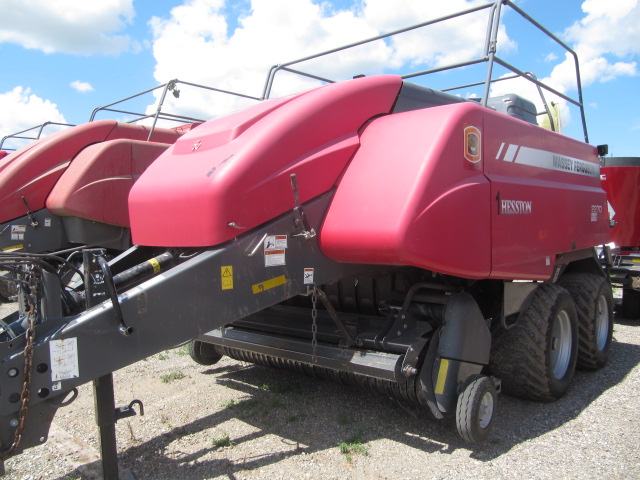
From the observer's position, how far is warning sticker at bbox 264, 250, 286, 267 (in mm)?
2771

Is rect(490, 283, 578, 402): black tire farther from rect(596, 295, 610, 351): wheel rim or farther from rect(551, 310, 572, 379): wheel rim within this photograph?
rect(596, 295, 610, 351): wheel rim

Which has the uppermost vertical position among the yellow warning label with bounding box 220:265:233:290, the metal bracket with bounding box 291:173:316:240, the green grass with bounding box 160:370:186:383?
the metal bracket with bounding box 291:173:316:240

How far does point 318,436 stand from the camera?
343 cm

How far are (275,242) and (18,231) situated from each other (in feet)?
16.3

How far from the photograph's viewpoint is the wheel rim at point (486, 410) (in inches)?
125

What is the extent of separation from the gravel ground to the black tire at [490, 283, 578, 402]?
0.16 meters

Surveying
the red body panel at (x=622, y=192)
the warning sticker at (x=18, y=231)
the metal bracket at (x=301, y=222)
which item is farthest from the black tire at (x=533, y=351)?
the warning sticker at (x=18, y=231)

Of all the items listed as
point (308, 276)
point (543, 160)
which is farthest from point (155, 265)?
point (543, 160)

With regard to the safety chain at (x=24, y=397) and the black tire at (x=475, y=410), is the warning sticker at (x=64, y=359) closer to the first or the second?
the safety chain at (x=24, y=397)

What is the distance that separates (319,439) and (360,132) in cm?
188

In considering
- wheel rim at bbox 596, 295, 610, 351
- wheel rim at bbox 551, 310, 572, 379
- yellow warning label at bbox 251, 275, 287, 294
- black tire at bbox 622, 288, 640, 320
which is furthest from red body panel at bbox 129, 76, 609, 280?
black tire at bbox 622, 288, 640, 320

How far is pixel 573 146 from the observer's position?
438 cm

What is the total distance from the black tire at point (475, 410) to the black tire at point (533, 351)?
2.15 ft

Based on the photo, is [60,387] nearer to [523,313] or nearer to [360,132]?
[360,132]
